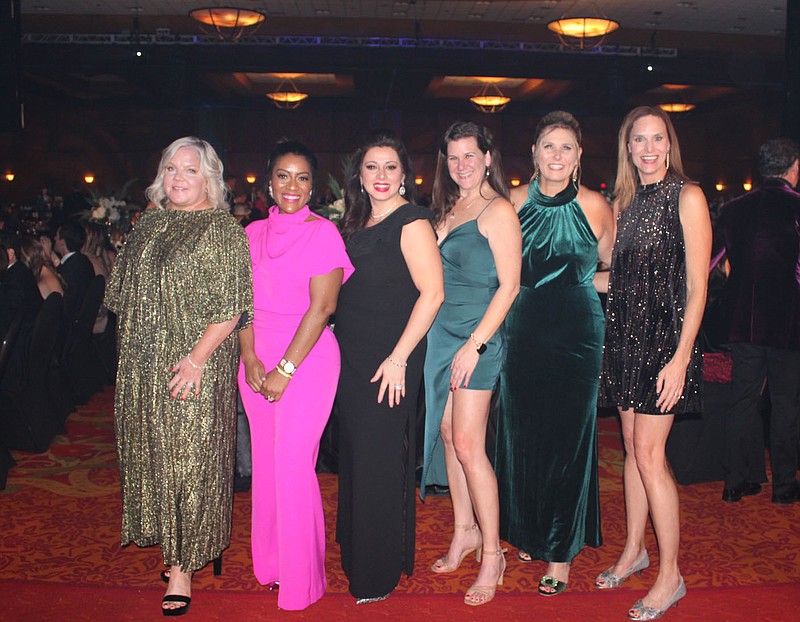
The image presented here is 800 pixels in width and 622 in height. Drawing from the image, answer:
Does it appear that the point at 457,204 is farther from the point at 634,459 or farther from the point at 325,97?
the point at 325,97

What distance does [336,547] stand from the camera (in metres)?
3.56

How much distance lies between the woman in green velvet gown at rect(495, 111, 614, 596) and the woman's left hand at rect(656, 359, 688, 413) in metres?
0.30

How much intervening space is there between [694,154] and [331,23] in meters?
10.7

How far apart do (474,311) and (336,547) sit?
1.35 meters

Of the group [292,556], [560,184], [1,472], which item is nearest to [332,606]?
[292,556]

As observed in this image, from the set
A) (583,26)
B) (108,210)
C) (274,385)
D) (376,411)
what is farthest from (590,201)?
(583,26)

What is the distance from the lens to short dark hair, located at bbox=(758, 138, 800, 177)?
4.08 metres

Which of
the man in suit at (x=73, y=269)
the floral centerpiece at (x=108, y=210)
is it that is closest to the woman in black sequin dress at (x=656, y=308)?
the man in suit at (x=73, y=269)

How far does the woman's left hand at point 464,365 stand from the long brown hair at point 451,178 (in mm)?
552

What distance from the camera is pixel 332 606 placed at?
2922mm

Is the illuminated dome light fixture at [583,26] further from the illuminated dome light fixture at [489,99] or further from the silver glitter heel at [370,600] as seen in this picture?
the silver glitter heel at [370,600]

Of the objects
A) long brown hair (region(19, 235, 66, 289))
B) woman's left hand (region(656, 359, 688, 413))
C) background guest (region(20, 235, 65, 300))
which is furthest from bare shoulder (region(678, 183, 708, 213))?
long brown hair (region(19, 235, 66, 289))

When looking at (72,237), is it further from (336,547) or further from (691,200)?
(691,200)

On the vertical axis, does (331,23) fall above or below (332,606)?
above
